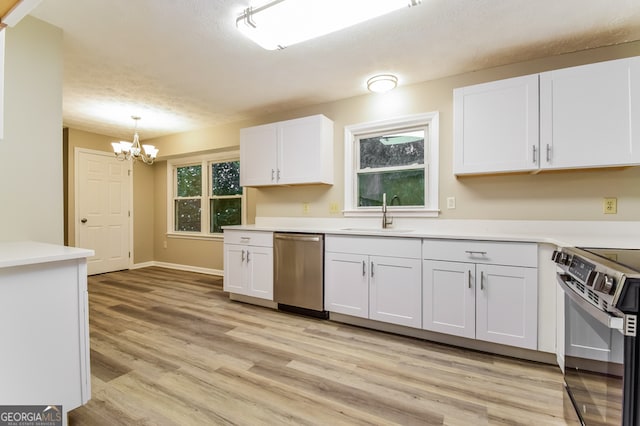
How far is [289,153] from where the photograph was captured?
344 centimetres

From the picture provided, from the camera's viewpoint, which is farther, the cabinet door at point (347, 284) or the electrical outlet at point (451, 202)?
the electrical outlet at point (451, 202)

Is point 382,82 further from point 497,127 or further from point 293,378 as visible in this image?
point 293,378

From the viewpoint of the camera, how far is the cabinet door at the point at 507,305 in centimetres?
209

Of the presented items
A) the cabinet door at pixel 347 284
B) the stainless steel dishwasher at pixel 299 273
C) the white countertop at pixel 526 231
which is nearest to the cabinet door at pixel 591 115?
the white countertop at pixel 526 231

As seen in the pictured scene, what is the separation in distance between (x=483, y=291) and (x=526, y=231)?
0.78 meters

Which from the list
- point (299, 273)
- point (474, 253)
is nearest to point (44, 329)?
point (299, 273)

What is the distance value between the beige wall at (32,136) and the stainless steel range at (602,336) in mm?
3119

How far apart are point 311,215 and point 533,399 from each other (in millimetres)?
2636

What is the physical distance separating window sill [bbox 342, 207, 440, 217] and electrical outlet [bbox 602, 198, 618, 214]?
1253 millimetres

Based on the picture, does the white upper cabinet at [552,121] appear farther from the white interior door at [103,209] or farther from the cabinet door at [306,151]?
the white interior door at [103,209]

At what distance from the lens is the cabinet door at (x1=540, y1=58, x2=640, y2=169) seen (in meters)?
2.01

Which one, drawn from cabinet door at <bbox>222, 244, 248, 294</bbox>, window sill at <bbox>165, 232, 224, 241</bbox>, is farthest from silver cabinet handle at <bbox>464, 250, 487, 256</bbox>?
window sill at <bbox>165, 232, 224, 241</bbox>

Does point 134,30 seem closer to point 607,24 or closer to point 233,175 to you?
point 233,175

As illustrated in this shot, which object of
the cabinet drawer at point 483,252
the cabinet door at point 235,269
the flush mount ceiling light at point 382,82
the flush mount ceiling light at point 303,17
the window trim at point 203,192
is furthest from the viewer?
the window trim at point 203,192
